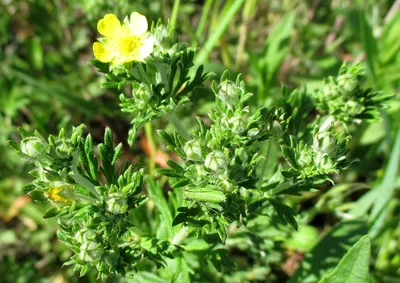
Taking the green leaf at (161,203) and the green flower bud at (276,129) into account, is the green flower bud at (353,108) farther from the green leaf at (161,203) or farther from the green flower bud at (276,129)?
the green leaf at (161,203)

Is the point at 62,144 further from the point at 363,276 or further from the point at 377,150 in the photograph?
the point at 377,150

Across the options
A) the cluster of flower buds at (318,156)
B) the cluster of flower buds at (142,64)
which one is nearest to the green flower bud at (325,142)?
the cluster of flower buds at (318,156)

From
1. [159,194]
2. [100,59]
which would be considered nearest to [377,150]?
[159,194]

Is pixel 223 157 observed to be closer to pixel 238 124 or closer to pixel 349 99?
pixel 238 124

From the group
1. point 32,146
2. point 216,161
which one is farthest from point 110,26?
point 216,161

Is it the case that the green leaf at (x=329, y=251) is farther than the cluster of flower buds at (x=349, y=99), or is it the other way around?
the green leaf at (x=329, y=251)

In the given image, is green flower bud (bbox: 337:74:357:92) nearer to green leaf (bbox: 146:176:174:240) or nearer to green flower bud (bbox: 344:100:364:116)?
green flower bud (bbox: 344:100:364:116)
